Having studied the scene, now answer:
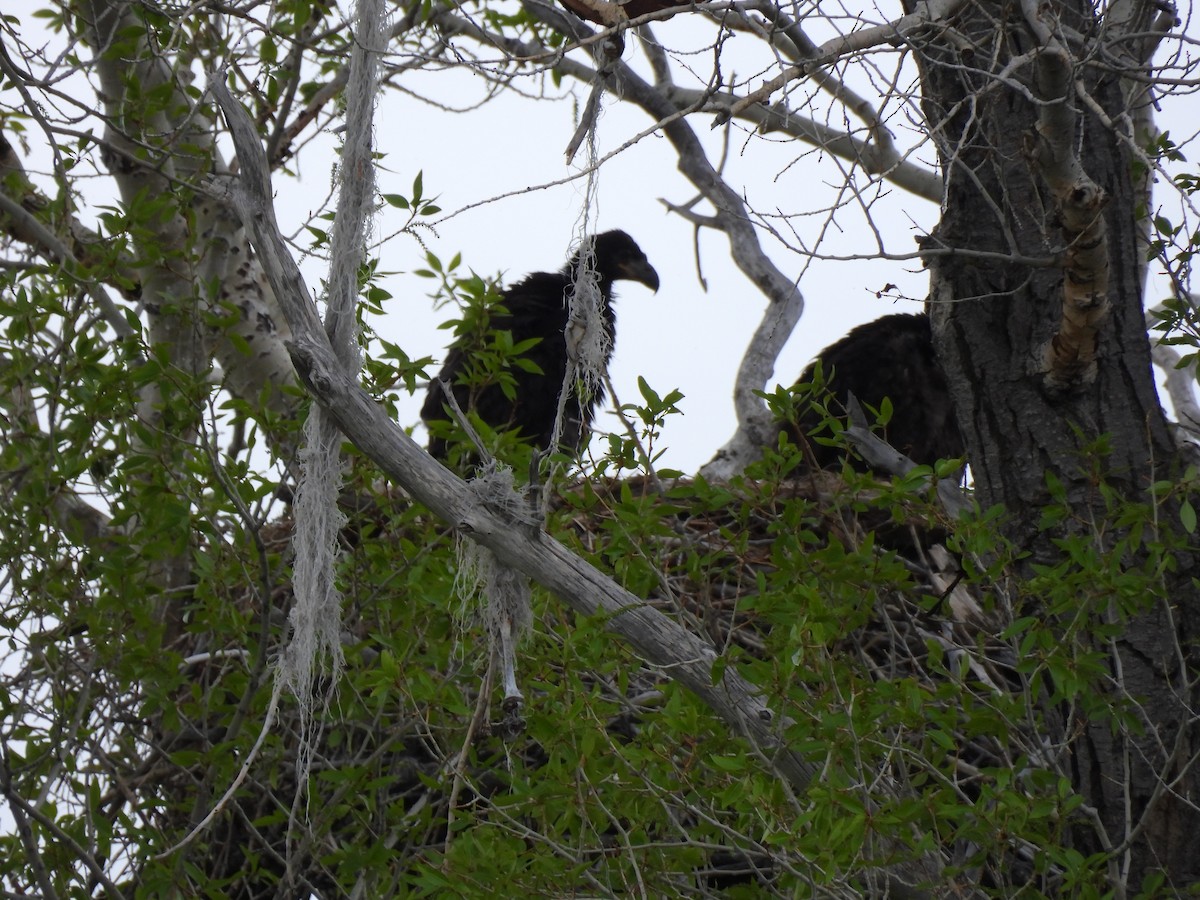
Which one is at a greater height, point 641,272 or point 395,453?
point 641,272

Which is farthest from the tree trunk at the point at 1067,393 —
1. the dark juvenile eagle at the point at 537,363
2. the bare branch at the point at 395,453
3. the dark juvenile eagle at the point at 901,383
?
the dark juvenile eagle at the point at 537,363

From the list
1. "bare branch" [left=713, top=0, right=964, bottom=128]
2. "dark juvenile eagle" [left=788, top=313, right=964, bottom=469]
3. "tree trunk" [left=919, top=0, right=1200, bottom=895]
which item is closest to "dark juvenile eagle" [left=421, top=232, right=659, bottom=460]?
"dark juvenile eagle" [left=788, top=313, right=964, bottom=469]

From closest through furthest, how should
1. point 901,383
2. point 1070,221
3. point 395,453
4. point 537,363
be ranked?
point 395,453 < point 1070,221 < point 901,383 < point 537,363

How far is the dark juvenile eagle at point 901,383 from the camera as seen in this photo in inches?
267

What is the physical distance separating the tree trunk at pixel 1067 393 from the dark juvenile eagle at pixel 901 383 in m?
3.26

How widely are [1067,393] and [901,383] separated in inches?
142

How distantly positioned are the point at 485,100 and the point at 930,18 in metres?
2.06

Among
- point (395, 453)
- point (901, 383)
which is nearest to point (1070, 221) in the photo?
point (395, 453)

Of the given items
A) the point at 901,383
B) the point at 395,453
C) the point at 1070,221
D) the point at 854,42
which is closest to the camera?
the point at 395,453

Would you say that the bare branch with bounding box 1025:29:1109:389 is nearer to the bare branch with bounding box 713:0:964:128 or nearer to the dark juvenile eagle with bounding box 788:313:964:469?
the bare branch with bounding box 713:0:964:128

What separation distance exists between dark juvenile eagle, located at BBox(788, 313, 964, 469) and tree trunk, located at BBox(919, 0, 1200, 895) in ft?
10.7

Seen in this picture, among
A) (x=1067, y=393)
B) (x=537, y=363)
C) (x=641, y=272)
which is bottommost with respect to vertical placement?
(x=1067, y=393)

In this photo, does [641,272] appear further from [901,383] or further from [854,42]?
[854,42]

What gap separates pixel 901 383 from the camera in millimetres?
6828
